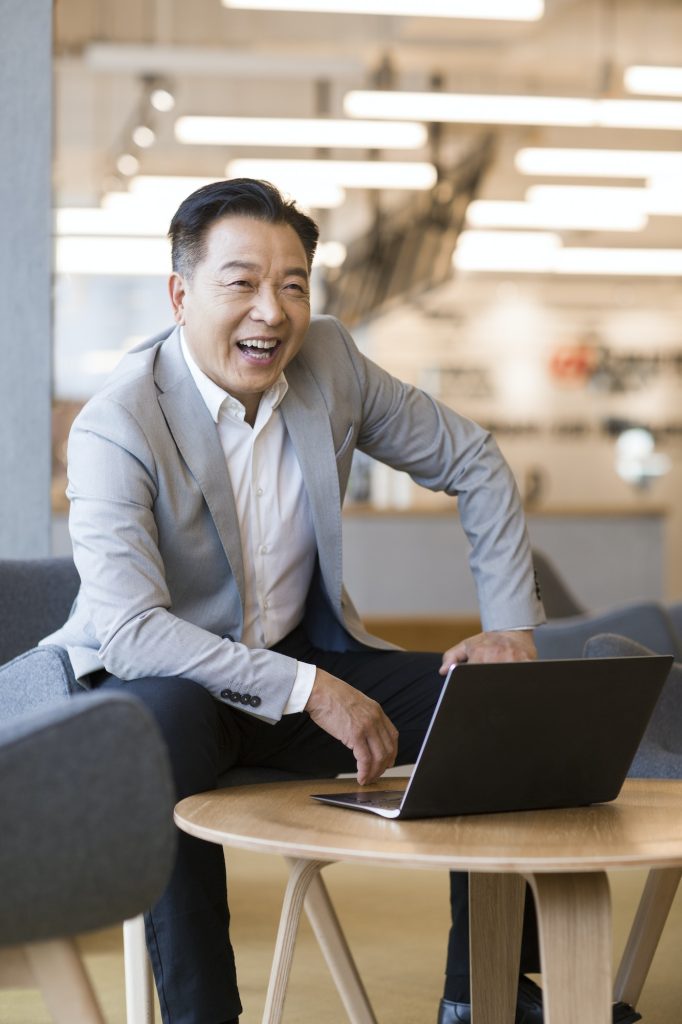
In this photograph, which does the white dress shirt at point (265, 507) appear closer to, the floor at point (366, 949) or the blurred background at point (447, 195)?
the floor at point (366, 949)

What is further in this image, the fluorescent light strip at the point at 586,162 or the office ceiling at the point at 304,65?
the office ceiling at the point at 304,65

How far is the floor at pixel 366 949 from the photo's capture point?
2.49 m

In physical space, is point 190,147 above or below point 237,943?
above

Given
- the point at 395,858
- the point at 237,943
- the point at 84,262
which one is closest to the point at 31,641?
the point at 237,943

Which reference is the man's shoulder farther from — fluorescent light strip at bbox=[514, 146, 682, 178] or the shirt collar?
fluorescent light strip at bbox=[514, 146, 682, 178]

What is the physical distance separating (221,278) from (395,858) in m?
1.10

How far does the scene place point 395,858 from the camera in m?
1.33

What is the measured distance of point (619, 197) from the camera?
894cm

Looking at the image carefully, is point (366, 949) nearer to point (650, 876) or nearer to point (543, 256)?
point (650, 876)

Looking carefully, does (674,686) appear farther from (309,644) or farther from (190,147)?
(190,147)

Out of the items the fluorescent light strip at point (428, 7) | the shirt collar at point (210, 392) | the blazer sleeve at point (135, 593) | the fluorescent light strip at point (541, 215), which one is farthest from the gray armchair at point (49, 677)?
the fluorescent light strip at point (541, 215)

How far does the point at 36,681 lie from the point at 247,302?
2.18ft

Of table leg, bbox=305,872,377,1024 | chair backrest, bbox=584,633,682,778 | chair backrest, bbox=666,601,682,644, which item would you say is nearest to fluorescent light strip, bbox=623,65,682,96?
chair backrest, bbox=666,601,682,644

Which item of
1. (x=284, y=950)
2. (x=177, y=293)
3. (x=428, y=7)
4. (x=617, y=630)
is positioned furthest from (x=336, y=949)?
(x=428, y=7)
